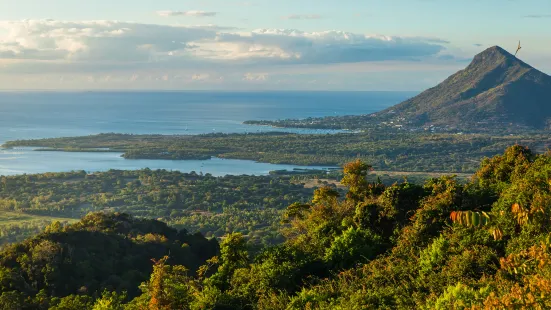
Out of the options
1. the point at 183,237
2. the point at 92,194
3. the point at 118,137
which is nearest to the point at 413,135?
the point at 118,137

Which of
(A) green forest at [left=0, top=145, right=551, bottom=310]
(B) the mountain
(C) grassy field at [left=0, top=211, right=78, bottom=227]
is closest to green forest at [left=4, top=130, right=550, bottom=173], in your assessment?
(B) the mountain

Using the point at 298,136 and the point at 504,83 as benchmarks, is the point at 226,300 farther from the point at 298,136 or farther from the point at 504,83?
the point at 504,83

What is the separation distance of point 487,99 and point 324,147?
61.5 m

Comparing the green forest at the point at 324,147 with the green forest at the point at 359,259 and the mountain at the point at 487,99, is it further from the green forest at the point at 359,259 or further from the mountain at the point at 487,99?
the green forest at the point at 359,259

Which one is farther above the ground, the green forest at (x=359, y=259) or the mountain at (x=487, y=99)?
the mountain at (x=487, y=99)

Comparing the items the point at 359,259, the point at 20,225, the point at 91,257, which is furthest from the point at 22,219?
the point at 359,259

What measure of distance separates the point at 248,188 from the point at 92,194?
59.2 feet

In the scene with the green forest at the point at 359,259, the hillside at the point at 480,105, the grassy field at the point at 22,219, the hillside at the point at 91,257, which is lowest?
the grassy field at the point at 22,219

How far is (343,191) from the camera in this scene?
236 feet

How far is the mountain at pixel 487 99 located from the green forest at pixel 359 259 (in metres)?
124

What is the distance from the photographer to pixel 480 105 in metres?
155

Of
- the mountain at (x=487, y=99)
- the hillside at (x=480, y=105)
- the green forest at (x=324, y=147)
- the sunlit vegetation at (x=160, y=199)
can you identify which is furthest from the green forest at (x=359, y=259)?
the mountain at (x=487, y=99)

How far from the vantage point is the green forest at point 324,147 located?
332 ft

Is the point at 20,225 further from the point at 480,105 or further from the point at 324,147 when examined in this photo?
the point at 480,105
